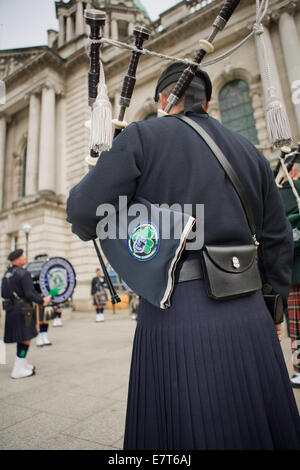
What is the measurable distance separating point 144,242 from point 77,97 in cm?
1923

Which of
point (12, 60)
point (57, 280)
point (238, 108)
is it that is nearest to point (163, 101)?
point (57, 280)

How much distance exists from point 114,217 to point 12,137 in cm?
2295

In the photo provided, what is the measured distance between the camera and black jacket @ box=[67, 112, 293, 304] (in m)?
1.27

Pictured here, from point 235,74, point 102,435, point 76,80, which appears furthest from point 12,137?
point 102,435

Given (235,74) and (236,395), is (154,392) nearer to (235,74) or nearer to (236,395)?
(236,395)

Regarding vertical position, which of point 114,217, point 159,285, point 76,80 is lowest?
point 159,285

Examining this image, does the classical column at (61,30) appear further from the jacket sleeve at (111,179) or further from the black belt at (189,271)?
the black belt at (189,271)

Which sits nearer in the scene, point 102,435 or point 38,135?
point 102,435

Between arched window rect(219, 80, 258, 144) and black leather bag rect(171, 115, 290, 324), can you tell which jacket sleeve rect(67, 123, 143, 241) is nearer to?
black leather bag rect(171, 115, 290, 324)

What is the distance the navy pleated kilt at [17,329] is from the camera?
16.1ft

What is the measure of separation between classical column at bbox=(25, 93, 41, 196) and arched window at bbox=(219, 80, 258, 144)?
1147 centimetres

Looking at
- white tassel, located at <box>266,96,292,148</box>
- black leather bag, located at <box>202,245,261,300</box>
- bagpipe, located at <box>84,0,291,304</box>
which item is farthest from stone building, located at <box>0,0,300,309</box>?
black leather bag, located at <box>202,245,261,300</box>

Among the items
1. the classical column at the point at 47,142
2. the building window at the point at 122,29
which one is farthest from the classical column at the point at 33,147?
the building window at the point at 122,29

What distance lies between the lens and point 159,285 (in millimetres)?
1139
